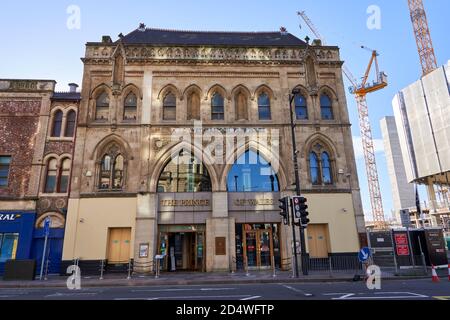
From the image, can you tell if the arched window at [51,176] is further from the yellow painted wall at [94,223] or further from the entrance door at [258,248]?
the entrance door at [258,248]

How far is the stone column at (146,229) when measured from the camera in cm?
1889

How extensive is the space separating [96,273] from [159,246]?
416 centimetres

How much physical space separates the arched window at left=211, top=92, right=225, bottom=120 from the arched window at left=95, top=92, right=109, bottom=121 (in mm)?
8007

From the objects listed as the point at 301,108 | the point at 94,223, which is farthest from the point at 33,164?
the point at 301,108

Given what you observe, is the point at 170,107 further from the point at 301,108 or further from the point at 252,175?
the point at 301,108

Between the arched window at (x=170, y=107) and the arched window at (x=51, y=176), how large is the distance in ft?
27.7

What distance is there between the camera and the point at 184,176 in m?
21.0

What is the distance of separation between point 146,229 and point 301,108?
1472cm

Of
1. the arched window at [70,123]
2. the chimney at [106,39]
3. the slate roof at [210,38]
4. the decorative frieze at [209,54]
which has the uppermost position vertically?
the slate roof at [210,38]

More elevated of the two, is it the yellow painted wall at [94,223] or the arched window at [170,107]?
the arched window at [170,107]

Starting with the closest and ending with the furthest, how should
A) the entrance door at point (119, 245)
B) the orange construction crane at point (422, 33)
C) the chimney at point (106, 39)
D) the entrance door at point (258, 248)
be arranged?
the entrance door at point (119, 245), the entrance door at point (258, 248), the chimney at point (106, 39), the orange construction crane at point (422, 33)

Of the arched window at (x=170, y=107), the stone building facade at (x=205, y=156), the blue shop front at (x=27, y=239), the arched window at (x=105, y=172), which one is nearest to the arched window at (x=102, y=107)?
the stone building facade at (x=205, y=156)

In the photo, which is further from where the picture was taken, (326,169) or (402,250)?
(326,169)

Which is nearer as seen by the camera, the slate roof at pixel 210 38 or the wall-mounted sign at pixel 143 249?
the wall-mounted sign at pixel 143 249
